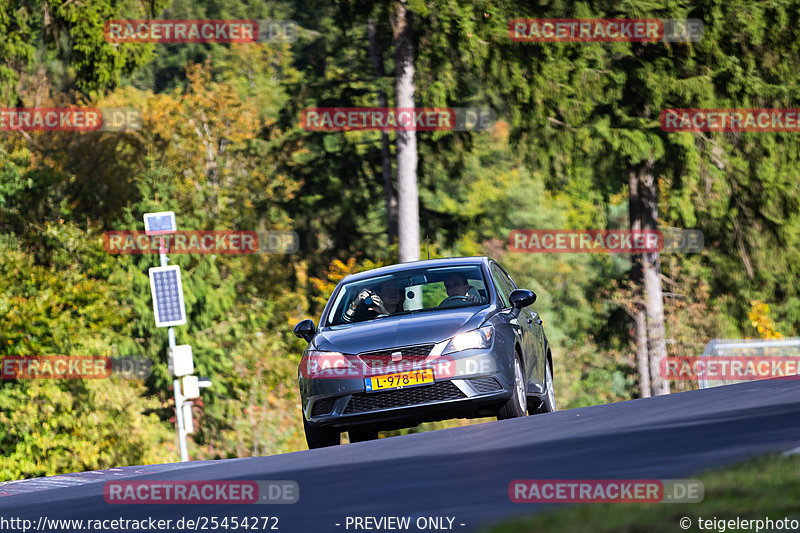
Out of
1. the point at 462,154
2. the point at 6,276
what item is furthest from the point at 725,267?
the point at 6,276

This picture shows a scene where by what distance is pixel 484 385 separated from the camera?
41.4 feet

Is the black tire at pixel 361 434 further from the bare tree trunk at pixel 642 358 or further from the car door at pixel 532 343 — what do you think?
the bare tree trunk at pixel 642 358

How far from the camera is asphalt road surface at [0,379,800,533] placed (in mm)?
7566

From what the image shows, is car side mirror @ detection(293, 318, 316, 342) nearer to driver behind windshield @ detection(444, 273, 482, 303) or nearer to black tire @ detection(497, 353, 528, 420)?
driver behind windshield @ detection(444, 273, 482, 303)

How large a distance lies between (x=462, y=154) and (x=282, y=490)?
33.3 meters

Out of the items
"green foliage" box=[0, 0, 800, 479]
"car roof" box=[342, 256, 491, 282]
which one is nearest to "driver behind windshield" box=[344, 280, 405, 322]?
"car roof" box=[342, 256, 491, 282]

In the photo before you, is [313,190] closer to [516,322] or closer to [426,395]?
[516,322]

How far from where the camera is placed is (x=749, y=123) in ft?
114

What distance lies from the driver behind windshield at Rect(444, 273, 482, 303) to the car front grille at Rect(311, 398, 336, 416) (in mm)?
1858

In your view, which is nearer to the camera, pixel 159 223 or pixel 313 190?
pixel 159 223

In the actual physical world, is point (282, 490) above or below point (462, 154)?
below

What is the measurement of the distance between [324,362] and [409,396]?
832 millimetres

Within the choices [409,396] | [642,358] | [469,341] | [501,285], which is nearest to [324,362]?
[409,396]

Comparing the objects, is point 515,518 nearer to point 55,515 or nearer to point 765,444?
point 765,444
